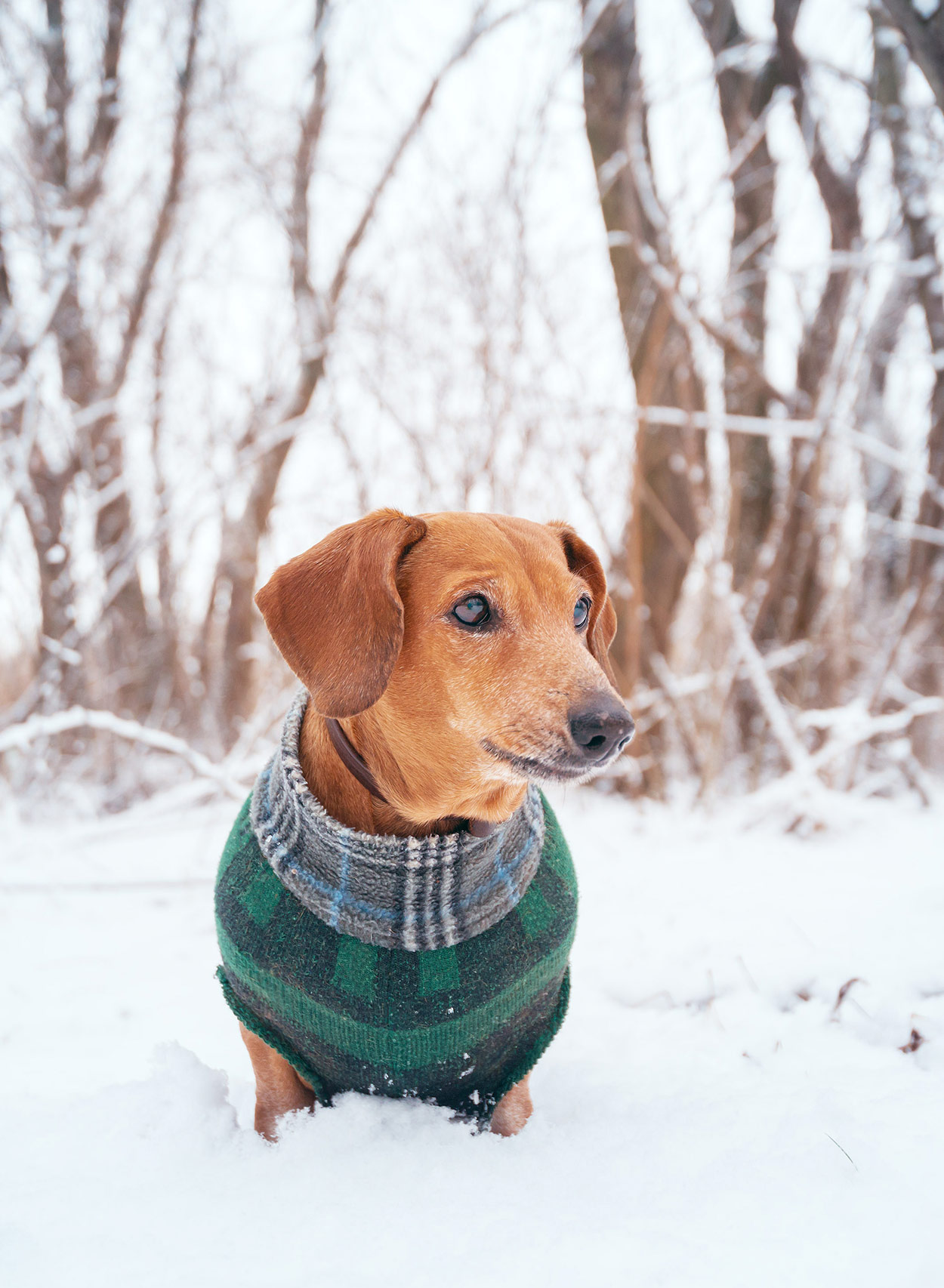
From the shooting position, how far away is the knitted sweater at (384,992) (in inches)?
59.6

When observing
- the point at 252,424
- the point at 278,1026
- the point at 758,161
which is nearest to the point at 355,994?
the point at 278,1026

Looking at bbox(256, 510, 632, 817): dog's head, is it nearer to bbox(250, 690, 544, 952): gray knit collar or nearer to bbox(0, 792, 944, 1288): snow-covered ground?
bbox(250, 690, 544, 952): gray knit collar

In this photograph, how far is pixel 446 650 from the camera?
1592 mm

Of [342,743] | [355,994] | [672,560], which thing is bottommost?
[672,560]

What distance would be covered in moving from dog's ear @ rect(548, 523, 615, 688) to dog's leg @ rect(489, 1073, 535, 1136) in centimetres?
92

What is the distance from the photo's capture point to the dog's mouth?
56.3 inches

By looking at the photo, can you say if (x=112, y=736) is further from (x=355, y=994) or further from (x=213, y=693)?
(x=355, y=994)

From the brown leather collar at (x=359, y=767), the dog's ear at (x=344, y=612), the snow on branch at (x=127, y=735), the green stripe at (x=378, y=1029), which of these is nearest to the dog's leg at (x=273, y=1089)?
the green stripe at (x=378, y=1029)

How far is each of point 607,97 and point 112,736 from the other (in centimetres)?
524

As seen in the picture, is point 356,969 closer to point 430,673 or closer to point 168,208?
point 430,673

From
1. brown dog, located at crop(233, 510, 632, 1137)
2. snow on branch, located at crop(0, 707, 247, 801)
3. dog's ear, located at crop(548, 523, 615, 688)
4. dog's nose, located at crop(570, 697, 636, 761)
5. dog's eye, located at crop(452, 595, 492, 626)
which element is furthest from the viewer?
snow on branch, located at crop(0, 707, 247, 801)

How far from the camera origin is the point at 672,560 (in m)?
5.72

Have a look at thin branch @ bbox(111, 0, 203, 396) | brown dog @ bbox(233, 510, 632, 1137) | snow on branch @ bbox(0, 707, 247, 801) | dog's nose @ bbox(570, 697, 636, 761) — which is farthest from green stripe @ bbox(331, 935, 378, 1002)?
thin branch @ bbox(111, 0, 203, 396)

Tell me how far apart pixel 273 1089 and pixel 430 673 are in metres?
0.90
